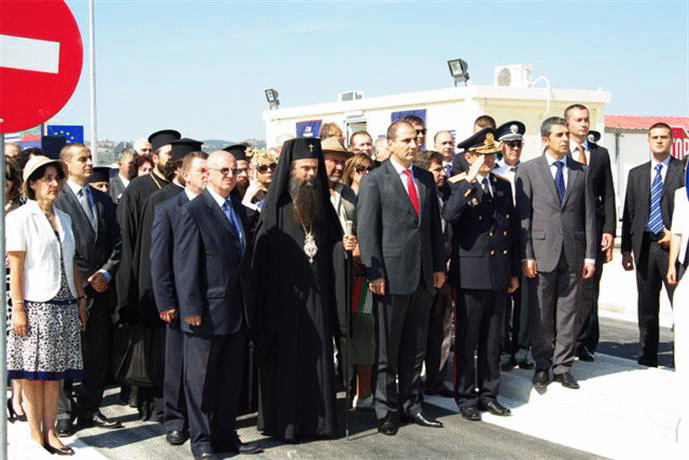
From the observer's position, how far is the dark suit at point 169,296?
6824 millimetres

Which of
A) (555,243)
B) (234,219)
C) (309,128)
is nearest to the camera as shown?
(234,219)

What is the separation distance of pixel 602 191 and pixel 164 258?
14.6 feet

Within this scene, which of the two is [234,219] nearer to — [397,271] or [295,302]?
[295,302]

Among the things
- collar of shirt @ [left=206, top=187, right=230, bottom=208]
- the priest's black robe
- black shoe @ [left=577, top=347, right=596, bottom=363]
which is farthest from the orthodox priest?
black shoe @ [left=577, top=347, right=596, bottom=363]

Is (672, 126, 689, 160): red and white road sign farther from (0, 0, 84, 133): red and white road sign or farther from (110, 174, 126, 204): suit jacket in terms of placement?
(0, 0, 84, 133): red and white road sign

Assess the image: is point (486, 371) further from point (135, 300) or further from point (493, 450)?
point (135, 300)

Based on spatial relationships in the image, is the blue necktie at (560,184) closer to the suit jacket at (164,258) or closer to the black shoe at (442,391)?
the black shoe at (442,391)

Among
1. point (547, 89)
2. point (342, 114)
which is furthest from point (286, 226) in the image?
point (342, 114)

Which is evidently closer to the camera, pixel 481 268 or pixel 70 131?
pixel 481 268

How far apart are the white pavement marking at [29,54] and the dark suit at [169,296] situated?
2062 mm

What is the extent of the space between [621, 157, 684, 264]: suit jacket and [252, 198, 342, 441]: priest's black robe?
12.4ft

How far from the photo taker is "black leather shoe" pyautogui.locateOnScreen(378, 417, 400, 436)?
7.46m

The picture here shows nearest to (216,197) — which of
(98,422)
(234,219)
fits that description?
(234,219)

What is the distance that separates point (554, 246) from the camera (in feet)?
26.9
